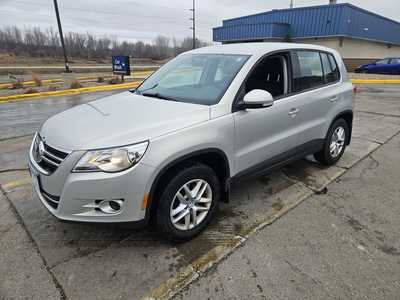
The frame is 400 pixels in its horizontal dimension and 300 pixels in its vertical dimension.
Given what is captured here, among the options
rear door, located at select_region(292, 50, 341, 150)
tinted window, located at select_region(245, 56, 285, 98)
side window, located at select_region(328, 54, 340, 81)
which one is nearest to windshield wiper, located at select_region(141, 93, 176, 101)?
tinted window, located at select_region(245, 56, 285, 98)

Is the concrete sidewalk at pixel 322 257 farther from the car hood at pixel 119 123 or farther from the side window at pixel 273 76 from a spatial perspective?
the side window at pixel 273 76

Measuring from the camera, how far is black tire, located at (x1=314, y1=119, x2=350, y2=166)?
3984 millimetres

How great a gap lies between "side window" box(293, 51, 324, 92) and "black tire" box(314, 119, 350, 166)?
726 millimetres

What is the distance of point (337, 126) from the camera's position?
162 inches

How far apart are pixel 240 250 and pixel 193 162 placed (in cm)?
90

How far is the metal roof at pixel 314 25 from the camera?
21.9m

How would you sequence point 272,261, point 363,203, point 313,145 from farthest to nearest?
1. point 313,145
2. point 363,203
3. point 272,261

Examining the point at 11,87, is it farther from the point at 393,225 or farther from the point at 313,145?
the point at 393,225

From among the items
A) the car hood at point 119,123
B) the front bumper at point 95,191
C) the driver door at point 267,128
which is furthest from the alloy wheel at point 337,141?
the front bumper at point 95,191

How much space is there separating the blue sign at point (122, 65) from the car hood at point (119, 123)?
588 inches

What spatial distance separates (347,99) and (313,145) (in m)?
1.06

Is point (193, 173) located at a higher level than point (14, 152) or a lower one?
higher

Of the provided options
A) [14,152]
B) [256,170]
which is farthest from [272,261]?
[14,152]

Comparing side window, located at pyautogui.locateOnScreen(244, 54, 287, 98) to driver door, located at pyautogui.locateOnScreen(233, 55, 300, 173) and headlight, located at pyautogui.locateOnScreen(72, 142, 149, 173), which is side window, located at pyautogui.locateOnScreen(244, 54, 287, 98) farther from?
headlight, located at pyautogui.locateOnScreen(72, 142, 149, 173)
